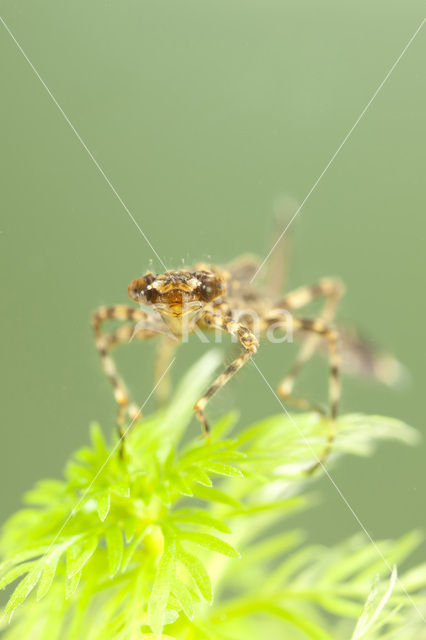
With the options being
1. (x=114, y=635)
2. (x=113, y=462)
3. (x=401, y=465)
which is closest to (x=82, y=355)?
(x=113, y=462)

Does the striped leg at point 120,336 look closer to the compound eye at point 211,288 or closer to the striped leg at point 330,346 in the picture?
the compound eye at point 211,288

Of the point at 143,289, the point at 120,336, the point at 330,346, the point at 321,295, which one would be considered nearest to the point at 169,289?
the point at 143,289

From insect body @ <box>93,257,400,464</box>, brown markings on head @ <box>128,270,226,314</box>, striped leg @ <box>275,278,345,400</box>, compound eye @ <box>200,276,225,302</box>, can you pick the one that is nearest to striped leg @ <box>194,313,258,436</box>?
insect body @ <box>93,257,400,464</box>

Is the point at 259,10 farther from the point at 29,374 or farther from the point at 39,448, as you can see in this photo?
the point at 39,448

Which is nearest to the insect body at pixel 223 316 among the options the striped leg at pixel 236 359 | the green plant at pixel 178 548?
the striped leg at pixel 236 359

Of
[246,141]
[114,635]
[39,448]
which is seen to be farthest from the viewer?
[39,448]

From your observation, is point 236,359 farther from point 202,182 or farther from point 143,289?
point 202,182

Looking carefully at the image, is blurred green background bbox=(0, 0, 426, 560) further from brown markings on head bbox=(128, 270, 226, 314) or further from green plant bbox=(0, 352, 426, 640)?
green plant bbox=(0, 352, 426, 640)

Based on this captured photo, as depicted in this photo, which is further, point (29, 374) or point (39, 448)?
point (39, 448)
